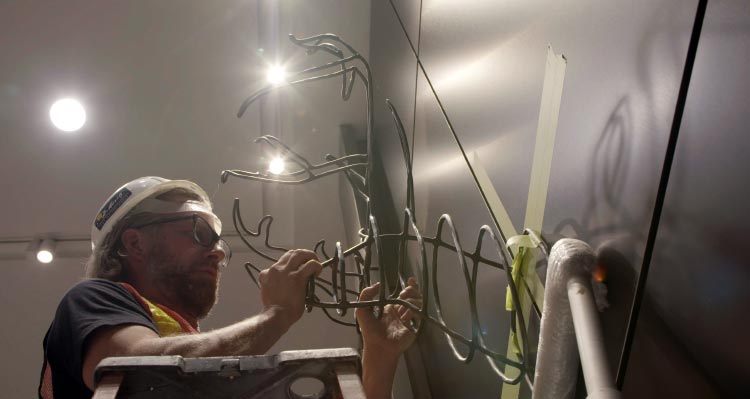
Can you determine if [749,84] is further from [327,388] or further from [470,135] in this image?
[470,135]

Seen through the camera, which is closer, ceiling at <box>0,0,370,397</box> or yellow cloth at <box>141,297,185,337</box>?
yellow cloth at <box>141,297,185,337</box>

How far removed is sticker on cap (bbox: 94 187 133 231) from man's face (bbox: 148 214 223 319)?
27cm

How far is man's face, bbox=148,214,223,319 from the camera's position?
2.00 meters

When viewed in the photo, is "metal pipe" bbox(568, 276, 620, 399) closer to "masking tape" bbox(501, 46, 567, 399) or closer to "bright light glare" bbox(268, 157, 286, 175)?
"masking tape" bbox(501, 46, 567, 399)

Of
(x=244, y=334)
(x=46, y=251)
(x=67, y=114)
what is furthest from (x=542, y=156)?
(x=46, y=251)

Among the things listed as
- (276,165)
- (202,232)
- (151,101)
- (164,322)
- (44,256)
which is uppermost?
(151,101)

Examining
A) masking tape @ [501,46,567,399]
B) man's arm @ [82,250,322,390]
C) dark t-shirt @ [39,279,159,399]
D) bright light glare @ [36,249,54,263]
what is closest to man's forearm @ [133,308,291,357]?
man's arm @ [82,250,322,390]

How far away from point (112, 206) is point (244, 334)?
118 centimetres

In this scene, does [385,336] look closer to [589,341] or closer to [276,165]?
[276,165]

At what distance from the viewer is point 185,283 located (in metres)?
2.00

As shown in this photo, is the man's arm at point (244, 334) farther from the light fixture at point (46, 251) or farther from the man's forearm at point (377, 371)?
the light fixture at point (46, 251)

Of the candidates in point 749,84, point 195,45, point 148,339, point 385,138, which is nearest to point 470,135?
point 148,339

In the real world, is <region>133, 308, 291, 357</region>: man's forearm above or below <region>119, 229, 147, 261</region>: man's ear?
above

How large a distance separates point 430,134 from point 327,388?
3.60 feet
